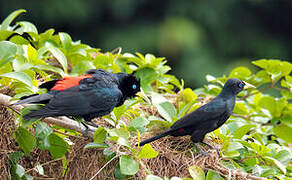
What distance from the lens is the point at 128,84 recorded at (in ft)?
10.2

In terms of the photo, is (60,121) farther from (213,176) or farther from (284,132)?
(284,132)

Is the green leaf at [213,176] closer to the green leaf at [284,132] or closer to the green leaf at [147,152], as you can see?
the green leaf at [147,152]

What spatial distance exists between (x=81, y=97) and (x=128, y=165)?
1.82 feet

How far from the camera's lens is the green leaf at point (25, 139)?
101 inches

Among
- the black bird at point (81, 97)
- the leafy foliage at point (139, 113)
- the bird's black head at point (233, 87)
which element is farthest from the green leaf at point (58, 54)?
the bird's black head at point (233, 87)

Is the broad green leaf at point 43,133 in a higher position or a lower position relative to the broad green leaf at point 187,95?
higher

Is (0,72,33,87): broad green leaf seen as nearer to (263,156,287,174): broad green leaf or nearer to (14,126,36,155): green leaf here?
(14,126,36,155): green leaf

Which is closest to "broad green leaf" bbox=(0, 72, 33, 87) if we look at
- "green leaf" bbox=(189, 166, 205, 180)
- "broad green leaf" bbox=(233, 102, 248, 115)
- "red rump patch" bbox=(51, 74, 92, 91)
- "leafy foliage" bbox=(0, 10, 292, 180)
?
"leafy foliage" bbox=(0, 10, 292, 180)

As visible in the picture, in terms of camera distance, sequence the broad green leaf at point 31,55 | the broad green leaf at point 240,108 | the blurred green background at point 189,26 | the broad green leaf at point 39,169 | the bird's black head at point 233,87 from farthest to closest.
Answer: the blurred green background at point 189,26 < the broad green leaf at point 240,108 < the bird's black head at point 233,87 < the broad green leaf at point 31,55 < the broad green leaf at point 39,169

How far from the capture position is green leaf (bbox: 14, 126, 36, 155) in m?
2.56

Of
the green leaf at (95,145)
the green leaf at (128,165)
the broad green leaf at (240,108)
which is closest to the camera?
the green leaf at (128,165)

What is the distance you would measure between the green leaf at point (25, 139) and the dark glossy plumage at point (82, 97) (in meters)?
0.18

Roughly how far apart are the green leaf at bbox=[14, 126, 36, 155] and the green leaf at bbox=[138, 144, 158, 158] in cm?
61

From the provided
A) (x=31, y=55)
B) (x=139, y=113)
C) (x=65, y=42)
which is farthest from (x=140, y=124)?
(x=65, y=42)
